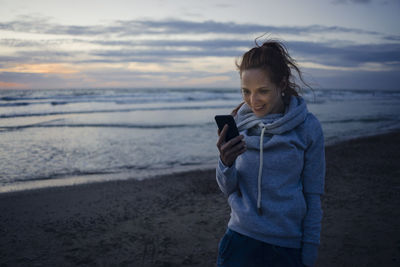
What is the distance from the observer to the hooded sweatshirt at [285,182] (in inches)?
65.6

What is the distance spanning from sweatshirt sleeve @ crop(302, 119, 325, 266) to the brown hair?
321mm

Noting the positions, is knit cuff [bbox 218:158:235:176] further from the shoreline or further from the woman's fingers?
the shoreline

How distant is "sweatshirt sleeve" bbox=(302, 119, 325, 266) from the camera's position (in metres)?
1.67

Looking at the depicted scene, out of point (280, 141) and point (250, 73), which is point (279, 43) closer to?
point (250, 73)

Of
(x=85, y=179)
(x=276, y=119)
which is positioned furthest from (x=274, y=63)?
(x=85, y=179)

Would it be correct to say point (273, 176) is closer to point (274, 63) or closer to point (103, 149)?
point (274, 63)

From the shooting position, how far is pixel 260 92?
5.76 feet

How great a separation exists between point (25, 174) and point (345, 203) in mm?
7145

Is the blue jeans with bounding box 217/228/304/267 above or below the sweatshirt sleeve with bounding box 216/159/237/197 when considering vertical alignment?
below

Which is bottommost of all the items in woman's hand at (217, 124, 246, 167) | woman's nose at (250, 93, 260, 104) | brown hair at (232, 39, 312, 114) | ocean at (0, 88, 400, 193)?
ocean at (0, 88, 400, 193)

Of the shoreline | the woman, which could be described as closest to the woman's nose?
the woman

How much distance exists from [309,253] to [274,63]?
1157 millimetres

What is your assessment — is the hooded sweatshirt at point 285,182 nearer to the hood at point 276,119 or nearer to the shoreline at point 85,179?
the hood at point 276,119

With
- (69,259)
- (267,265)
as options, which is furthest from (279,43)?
(69,259)
